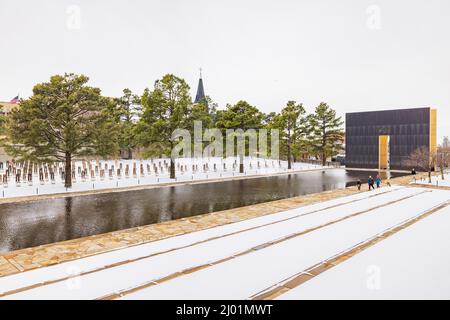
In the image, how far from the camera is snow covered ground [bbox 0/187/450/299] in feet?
23.0

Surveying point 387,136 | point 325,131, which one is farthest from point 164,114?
point 387,136

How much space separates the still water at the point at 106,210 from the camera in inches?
483

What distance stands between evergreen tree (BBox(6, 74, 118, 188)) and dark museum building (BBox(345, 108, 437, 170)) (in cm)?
4627

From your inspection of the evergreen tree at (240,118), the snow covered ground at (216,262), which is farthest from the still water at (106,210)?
the evergreen tree at (240,118)

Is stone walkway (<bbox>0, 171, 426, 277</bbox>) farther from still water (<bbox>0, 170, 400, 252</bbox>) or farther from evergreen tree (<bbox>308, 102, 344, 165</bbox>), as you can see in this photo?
evergreen tree (<bbox>308, 102, 344, 165</bbox>)

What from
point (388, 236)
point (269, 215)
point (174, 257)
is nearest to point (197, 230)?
point (174, 257)

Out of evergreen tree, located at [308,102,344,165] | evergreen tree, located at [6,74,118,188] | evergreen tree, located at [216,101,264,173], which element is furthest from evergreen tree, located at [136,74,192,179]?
evergreen tree, located at [308,102,344,165]

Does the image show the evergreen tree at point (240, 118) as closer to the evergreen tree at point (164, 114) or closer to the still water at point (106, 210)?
the evergreen tree at point (164, 114)

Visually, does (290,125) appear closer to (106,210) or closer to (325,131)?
(325,131)

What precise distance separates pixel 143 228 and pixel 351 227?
927cm

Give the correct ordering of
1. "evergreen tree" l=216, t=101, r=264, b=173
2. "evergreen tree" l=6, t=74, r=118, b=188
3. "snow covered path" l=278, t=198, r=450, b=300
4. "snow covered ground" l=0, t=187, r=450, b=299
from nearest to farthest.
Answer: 1. "snow covered path" l=278, t=198, r=450, b=300
2. "snow covered ground" l=0, t=187, r=450, b=299
3. "evergreen tree" l=6, t=74, r=118, b=188
4. "evergreen tree" l=216, t=101, r=264, b=173

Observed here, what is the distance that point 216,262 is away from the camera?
Result: 8719 millimetres
